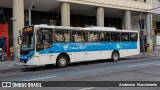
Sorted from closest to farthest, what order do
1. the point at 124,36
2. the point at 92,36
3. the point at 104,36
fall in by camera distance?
the point at 92,36 → the point at 104,36 → the point at 124,36

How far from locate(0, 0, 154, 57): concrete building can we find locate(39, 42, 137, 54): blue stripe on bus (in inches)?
353

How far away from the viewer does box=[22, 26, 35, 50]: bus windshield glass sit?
17720mm

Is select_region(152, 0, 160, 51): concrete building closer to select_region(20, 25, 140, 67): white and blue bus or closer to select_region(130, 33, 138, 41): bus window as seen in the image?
select_region(130, 33, 138, 41): bus window

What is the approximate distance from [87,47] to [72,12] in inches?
717

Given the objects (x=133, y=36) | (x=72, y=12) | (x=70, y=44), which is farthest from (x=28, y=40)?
(x=72, y=12)

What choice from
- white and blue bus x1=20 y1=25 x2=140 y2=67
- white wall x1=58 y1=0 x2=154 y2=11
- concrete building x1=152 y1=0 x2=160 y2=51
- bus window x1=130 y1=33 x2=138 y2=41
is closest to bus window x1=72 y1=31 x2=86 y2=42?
white and blue bus x1=20 y1=25 x2=140 y2=67

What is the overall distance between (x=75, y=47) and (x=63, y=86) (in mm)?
9963

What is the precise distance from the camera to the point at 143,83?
34.8ft

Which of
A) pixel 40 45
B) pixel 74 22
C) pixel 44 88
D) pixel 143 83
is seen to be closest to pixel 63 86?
pixel 44 88

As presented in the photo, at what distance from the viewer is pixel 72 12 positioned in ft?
126

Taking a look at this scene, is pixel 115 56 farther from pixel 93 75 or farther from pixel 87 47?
pixel 93 75

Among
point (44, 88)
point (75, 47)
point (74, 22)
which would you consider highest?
point (74, 22)

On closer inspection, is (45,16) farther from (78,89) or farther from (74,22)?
(78,89)

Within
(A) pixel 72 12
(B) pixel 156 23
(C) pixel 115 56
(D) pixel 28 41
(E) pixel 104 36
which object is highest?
(A) pixel 72 12
